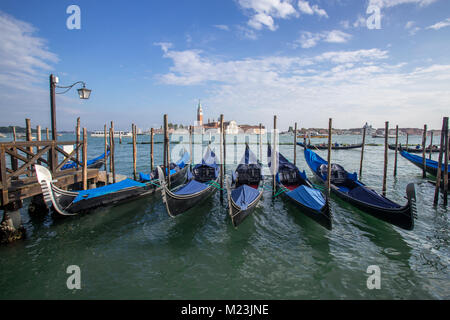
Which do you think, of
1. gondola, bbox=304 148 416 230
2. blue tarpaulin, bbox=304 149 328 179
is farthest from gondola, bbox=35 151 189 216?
blue tarpaulin, bbox=304 149 328 179

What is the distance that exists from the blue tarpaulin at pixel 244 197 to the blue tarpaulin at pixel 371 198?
2.64m

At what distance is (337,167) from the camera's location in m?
8.82

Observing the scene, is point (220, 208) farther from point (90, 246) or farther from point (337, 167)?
point (337, 167)

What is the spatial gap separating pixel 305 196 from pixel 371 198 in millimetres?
1562

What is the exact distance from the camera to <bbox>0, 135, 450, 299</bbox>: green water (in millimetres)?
3357

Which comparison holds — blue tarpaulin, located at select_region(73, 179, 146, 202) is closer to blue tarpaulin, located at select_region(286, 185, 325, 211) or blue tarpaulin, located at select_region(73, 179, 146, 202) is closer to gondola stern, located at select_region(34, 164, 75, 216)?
gondola stern, located at select_region(34, 164, 75, 216)

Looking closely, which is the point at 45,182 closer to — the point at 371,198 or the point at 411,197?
the point at 411,197

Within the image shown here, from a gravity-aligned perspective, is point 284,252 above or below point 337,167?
below

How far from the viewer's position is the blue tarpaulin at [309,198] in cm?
528

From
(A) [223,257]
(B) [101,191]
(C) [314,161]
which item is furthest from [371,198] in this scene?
(B) [101,191]

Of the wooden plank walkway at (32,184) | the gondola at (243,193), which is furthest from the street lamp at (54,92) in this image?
the gondola at (243,193)
